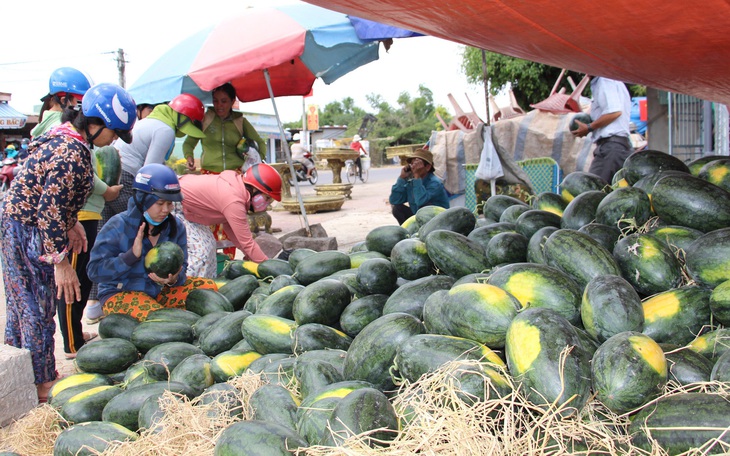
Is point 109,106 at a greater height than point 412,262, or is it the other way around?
point 109,106

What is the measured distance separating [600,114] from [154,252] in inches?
170

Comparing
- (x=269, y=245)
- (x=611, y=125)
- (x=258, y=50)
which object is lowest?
(x=269, y=245)

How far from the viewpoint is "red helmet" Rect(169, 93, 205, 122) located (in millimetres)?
5711

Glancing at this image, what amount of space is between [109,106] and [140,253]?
3.17 ft

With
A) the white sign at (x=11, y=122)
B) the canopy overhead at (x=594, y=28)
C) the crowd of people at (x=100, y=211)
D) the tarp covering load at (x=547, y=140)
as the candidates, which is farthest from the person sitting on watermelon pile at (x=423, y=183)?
the white sign at (x=11, y=122)

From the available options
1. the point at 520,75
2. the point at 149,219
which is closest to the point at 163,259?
the point at 149,219

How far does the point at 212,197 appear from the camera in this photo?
15.5ft

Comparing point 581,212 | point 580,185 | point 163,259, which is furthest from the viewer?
point 163,259

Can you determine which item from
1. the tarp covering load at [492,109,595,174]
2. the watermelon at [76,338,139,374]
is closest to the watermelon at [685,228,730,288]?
the watermelon at [76,338,139,374]

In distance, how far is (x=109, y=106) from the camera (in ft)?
10.8

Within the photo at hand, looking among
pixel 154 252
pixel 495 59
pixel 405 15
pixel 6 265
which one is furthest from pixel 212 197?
pixel 495 59

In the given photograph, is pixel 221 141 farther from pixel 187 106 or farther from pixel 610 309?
pixel 610 309

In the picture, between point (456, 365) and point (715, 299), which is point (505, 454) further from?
point (715, 299)

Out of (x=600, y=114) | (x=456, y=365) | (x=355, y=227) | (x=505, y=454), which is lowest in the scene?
(x=355, y=227)
